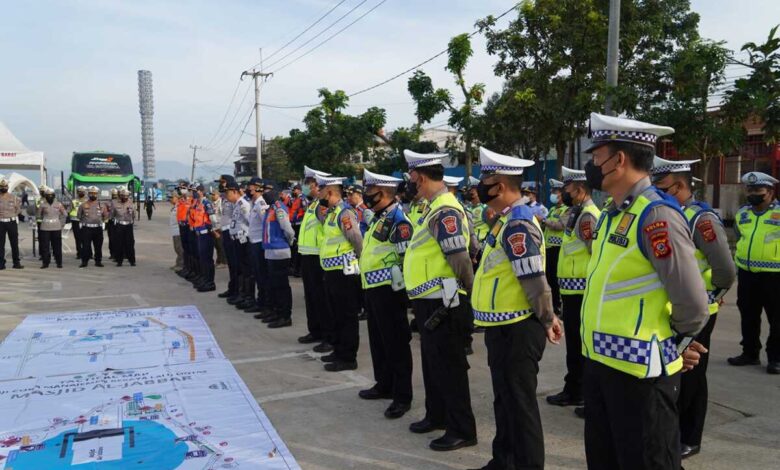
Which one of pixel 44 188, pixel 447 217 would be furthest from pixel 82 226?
pixel 447 217

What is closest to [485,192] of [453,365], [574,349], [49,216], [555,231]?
[453,365]

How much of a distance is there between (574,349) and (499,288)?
192cm

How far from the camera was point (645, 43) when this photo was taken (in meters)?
15.3

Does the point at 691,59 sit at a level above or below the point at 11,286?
above

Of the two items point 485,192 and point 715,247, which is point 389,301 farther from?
point 715,247

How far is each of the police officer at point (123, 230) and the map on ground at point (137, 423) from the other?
9.59 meters

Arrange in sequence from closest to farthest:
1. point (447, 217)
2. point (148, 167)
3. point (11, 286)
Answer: point (447, 217), point (11, 286), point (148, 167)

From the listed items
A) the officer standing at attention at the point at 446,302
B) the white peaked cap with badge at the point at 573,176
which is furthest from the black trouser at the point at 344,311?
the white peaked cap with badge at the point at 573,176

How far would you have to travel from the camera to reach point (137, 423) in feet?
14.5

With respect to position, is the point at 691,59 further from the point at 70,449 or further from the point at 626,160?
the point at 70,449

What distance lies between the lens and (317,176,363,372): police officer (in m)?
5.98

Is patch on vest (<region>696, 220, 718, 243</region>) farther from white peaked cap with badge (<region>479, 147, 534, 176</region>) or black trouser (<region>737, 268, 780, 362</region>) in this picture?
black trouser (<region>737, 268, 780, 362</region>)

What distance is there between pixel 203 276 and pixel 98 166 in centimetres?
1740

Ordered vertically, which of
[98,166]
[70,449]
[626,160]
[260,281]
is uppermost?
[98,166]
